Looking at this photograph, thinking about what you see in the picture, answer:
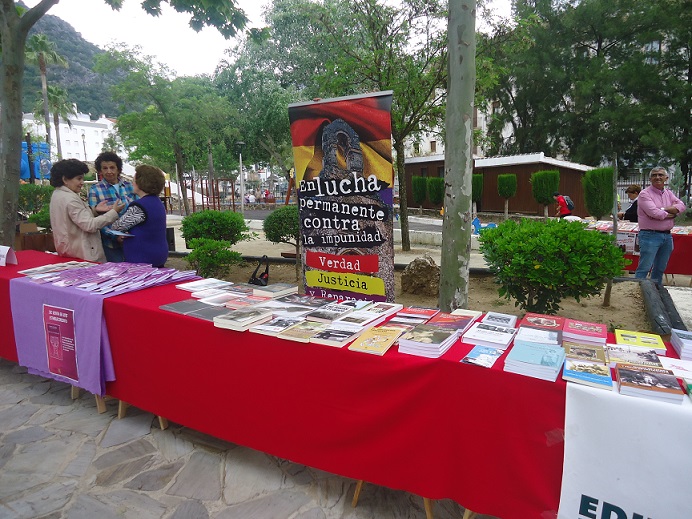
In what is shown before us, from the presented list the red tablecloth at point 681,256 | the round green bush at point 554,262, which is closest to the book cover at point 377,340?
the round green bush at point 554,262

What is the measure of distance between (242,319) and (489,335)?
1276mm

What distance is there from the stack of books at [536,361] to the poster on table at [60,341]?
2804 millimetres

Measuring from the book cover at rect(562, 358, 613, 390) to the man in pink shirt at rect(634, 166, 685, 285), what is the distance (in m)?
4.83

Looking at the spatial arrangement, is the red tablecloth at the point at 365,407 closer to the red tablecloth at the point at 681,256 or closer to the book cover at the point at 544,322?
the book cover at the point at 544,322

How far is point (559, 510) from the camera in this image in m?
1.68

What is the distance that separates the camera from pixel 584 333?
2.16 meters

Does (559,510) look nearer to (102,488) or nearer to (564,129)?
(102,488)

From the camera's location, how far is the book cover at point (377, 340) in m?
2.04

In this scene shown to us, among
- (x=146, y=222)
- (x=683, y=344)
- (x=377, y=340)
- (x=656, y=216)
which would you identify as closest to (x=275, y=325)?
(x=377, y=340)

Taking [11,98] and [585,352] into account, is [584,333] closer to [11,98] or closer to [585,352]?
[585,352]

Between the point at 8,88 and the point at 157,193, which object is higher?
the point at 8,88

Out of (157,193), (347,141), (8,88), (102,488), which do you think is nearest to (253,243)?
(8,88)

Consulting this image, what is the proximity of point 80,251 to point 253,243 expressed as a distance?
26.2 feet

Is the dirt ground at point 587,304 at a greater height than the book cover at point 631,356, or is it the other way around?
the book cover at point 631,356
